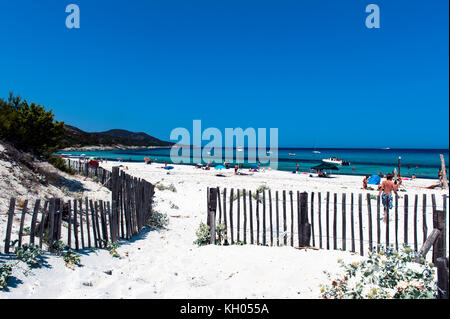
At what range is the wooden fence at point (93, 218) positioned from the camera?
201 inches

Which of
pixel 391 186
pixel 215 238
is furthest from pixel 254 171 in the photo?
pixel 215 238

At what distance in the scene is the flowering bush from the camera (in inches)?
132

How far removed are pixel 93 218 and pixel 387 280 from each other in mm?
5227

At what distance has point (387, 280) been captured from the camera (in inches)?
141

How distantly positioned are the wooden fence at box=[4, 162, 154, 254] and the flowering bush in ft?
14.8

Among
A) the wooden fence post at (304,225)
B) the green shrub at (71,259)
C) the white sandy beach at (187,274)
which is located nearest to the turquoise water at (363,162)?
the wooden fence post at (304,225)

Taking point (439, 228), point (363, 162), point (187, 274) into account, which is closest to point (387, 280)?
point (439, 228)

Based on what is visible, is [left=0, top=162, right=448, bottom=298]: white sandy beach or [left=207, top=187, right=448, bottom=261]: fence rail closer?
[left=0, top=162, right=448, bottom=298]: white sandy beach

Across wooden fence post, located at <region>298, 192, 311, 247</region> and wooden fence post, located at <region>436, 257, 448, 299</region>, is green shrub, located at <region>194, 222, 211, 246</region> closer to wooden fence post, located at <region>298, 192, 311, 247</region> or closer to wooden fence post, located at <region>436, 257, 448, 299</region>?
wooden fence post, located at <region>298, 192, 311, 247</region>

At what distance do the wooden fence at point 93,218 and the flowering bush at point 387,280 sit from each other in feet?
14.8

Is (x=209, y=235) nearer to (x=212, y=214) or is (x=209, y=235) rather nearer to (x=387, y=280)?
(x=212, y=214)

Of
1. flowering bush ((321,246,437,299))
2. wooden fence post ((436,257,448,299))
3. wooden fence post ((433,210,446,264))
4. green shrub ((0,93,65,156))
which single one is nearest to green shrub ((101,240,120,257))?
flowering bush ((321,246,437,299))

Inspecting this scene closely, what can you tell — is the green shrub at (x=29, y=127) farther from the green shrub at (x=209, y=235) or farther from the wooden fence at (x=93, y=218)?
the green shrub at (x=209, y=235)

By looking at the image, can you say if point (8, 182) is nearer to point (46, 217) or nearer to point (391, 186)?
point (46, 217)
